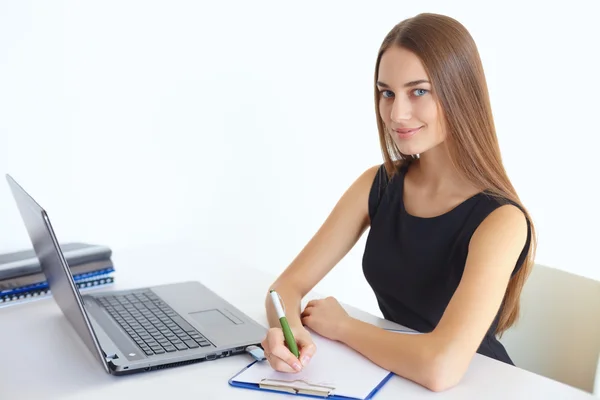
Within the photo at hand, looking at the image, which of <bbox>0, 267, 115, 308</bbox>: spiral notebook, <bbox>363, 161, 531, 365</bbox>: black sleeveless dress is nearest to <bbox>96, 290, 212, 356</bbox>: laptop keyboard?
<bbox>0, 267, 115, 308</bbox>: spiral notebook

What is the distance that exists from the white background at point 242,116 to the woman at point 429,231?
1.54 feet

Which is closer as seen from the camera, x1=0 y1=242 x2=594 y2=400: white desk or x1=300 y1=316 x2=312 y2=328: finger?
x1=0 y1=242 x2=594 y2=400: white desk

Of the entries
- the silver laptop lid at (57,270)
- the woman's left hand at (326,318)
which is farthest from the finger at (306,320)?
the silver laptop lid at (57,270)

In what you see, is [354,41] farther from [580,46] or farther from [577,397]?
[577,397]

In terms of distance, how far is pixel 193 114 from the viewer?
6.90 feet

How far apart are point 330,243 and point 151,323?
0.47 metres

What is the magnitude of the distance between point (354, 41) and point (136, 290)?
4.61 ft

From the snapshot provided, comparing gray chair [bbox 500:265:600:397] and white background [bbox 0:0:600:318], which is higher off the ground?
white background [bbox 0:0:600:318]

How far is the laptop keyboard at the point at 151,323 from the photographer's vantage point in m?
1.20

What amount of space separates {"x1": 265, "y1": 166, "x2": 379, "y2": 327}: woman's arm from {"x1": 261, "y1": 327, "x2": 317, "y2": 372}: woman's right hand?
0.28 m

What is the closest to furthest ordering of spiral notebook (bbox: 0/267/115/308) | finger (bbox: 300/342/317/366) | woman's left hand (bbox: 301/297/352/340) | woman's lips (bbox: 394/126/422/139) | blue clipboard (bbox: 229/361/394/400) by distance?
blue clipboard (bbox: 229/361/394/400)
finger (bbox: 300/342/317/366)
woman's left hand (bbox: 301/297/352/340)
woman's lips (bbox: 394/126/422/139)
spiral notebook (bbox: 0/267/115/308)

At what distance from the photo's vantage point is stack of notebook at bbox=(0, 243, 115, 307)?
1.49 meters

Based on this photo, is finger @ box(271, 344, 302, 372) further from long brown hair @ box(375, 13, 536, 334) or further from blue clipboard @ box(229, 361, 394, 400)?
long brown hair @ box(375, 13, 536, 334)

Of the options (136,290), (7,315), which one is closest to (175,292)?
(136,290)
